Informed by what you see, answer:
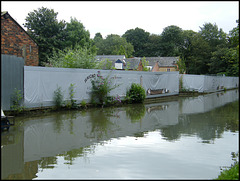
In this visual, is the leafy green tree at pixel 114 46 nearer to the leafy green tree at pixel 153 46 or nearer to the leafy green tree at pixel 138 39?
the leafy green tree at pixel 138 39

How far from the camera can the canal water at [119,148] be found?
5199mm

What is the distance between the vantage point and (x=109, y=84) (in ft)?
53.3

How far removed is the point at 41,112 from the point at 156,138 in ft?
21.4

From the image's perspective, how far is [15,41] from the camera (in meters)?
15.4

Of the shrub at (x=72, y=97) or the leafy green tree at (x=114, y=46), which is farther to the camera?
the leafy green tree at (x=114, y=46)

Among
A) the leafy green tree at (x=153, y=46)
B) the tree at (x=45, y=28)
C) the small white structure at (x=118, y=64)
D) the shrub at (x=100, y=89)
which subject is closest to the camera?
the shrub at (x=100, y=89)

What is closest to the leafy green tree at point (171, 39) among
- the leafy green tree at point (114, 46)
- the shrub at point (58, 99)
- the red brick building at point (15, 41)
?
the leafy green tree at point (114, 46)

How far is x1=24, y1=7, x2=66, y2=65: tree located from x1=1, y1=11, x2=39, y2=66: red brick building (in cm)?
2429

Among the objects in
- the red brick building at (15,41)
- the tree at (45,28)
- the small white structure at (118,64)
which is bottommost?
the red brick building at (15,41)

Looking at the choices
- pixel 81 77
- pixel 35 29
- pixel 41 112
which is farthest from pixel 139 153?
pixel 35 29

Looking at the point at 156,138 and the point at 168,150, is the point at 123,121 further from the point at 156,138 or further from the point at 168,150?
the point at 168,150

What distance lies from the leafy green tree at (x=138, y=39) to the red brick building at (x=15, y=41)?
76.6 meters

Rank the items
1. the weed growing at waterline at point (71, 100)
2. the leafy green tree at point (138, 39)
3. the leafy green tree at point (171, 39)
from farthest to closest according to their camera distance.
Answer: the leafy green tree at point (138, 39) → the leafy green tree at point (171, 39) → the weed growing at waterline at point (71, 100)

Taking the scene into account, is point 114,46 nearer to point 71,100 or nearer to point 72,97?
point 72,97
